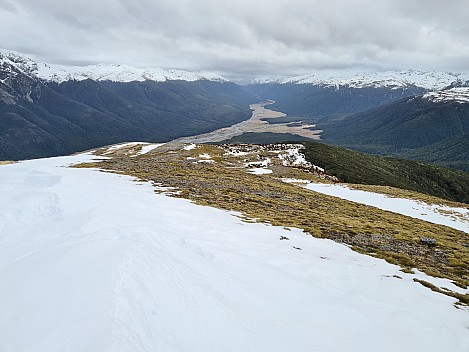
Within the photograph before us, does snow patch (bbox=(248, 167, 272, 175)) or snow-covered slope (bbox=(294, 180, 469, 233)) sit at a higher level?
snow patch (bbox=(248, 167, 272, 175))

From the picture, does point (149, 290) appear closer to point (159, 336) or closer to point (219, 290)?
point (159, 336)

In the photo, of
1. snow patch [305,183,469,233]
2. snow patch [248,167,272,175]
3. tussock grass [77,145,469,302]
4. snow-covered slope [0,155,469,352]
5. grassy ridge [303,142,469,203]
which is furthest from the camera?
grassy ridge [303,142,469,203]

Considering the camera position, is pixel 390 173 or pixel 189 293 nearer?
pixel 189 293

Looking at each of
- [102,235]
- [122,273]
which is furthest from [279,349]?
[102,235]

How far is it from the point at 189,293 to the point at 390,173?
404ft

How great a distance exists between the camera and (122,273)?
8781 millimetres

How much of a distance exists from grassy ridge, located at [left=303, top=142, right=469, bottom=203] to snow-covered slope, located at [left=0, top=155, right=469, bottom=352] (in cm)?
7339

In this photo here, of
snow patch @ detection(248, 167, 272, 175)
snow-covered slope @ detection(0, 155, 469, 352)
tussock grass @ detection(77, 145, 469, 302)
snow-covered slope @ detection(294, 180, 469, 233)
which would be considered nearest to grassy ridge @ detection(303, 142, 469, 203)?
snow patch @ detection(248, 167, 272, 175)

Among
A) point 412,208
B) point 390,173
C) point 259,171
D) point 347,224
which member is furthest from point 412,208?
point 390,173

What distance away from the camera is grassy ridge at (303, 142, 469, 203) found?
92.5 m

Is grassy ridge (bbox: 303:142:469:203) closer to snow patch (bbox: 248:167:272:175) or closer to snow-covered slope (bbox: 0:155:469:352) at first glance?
snow patch (bbox: 248:167:272:175)

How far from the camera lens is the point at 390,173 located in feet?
383

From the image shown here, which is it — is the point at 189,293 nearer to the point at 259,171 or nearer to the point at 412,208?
the point at 412,208

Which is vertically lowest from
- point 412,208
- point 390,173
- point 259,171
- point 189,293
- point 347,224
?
point 390,173
